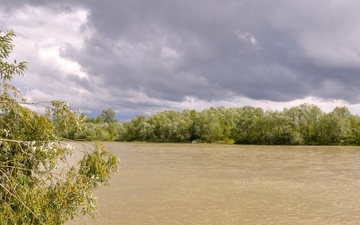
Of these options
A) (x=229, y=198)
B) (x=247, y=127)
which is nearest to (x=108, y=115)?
(x=247, y=127)

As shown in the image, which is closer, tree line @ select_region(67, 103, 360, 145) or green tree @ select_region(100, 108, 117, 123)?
tree line @ select_region(67, 103, 360, 145)

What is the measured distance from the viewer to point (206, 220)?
487 inches

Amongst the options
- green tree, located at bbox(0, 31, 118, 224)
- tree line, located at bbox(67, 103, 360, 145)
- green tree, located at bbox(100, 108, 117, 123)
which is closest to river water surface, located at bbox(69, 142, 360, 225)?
green tree, located at bbox(0, 31, 118, 224)

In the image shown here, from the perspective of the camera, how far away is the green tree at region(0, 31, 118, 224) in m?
5.50

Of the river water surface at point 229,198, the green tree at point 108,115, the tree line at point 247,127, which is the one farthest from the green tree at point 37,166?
the green tree at point 108,115

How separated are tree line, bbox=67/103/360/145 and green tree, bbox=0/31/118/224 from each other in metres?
57.3

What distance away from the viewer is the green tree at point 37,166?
18.1ft

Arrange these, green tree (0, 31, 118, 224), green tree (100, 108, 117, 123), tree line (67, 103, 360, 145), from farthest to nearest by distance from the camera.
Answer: green tree (100, 108, 117, 123) < tree line (67, 103, 360, 145) < green tree (0, 31, 118, 224)

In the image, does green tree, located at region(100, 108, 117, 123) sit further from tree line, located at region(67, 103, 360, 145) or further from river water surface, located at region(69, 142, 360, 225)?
river water surface, located at region(69, 142, 360, 225)

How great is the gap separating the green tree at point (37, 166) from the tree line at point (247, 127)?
188 ft

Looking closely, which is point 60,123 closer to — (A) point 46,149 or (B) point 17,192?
(A) point 46,149

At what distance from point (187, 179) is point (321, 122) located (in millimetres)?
60701

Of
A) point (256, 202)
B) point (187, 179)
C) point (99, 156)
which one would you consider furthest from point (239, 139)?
point (99, 156)

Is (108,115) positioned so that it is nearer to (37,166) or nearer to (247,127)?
(247,127)
